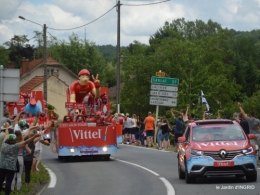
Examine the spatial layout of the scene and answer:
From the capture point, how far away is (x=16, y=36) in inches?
4582

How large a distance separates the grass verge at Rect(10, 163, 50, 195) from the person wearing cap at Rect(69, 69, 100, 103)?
6395 mm

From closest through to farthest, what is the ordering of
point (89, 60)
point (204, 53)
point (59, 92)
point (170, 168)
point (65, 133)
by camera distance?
point (170, 168)
point (65, 133)
point (204, 53)
point (59, 92)
point (89, 60)

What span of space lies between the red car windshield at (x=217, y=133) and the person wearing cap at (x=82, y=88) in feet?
35.0

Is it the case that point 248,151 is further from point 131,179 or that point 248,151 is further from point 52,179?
point 52,179

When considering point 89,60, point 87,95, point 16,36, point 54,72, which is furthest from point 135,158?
point 16,36

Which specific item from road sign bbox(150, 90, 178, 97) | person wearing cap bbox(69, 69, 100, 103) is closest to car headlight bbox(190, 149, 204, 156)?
person wearing cap bbox(69, 69, 100, 103)

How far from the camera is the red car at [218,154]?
16844 mm

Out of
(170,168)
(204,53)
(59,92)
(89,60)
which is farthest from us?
(89,60)

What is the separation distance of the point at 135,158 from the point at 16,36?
91116 millimetres

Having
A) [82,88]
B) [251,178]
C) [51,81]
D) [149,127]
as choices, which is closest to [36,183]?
[251,178]

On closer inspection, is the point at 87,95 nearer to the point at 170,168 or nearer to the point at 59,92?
the point at 170,168

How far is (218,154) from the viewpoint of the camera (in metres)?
16.9

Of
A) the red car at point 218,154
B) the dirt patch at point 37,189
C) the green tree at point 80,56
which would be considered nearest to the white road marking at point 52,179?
the dirt patch at point 37,189

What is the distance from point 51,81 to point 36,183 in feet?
202
